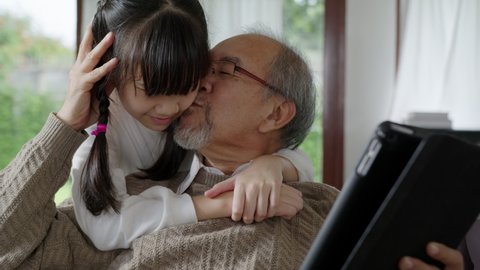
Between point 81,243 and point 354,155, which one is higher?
point 81,243

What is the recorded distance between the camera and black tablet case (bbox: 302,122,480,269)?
602 mm

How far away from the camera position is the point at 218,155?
1.49 metres

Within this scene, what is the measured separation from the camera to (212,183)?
1421mm

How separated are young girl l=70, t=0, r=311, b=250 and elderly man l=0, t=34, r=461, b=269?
0.16 feet

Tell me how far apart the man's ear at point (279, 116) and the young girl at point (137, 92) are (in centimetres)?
29

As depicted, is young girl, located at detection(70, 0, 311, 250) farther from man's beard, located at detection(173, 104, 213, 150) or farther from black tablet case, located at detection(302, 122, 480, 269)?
black tablet case, located at detection(302, 122, 480, 269)

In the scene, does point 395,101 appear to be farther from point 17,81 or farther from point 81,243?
point 81,243

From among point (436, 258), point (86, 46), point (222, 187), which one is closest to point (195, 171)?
point (222, 187)

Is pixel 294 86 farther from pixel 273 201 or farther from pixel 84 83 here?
pixel 84 83

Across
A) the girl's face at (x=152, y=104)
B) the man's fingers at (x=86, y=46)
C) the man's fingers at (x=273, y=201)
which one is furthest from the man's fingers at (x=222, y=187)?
the man's fingers at (x=86, y=46)

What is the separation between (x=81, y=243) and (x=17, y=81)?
2.79m

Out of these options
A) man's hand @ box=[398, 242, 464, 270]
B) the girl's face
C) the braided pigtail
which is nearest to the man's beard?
the girl's face

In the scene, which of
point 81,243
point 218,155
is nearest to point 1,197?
point 81,243

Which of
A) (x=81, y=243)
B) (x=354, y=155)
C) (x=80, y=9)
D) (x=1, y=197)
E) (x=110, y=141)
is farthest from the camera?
(x=354, y=155)
